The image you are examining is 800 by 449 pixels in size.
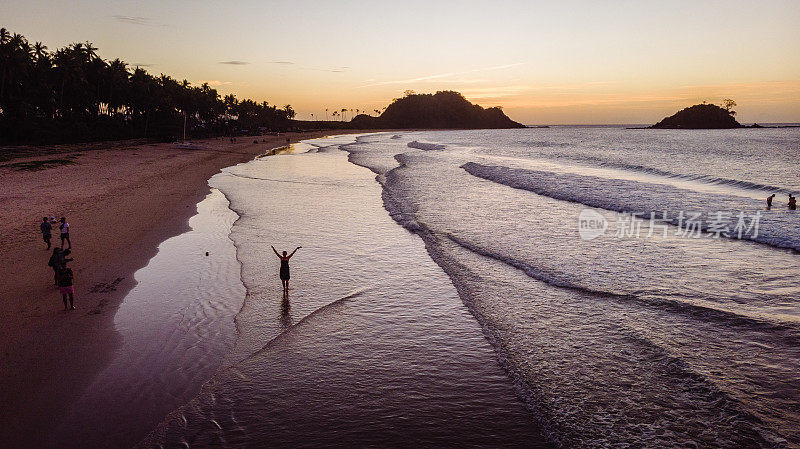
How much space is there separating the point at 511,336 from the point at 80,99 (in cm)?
8576

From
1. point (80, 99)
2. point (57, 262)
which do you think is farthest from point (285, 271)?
point (80, 99)

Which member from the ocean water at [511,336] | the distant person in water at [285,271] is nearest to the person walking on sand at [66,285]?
the ocean water at [511,336]

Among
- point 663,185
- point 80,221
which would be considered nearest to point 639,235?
point 663,185

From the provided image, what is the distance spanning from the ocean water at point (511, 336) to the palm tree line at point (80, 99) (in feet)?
196

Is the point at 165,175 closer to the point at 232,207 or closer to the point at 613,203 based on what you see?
the point at 232,207

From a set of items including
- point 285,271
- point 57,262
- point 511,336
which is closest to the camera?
point 511,336

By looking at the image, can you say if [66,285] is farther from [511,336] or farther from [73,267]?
[511,336]

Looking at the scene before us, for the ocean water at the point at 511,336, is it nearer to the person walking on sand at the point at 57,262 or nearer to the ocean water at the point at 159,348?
the ocean water at the point at 159,348

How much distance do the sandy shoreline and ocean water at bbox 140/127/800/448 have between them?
2594 mm

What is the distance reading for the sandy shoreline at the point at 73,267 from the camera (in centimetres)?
815

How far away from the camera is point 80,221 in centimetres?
2097

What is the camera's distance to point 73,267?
14680 millimetres

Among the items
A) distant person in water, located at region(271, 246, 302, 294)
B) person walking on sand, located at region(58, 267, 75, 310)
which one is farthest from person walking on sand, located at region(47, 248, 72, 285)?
distant person in water, located at region(271, 246, 302, 294)

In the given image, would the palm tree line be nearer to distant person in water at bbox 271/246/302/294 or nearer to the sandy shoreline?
the sandy shoreline
